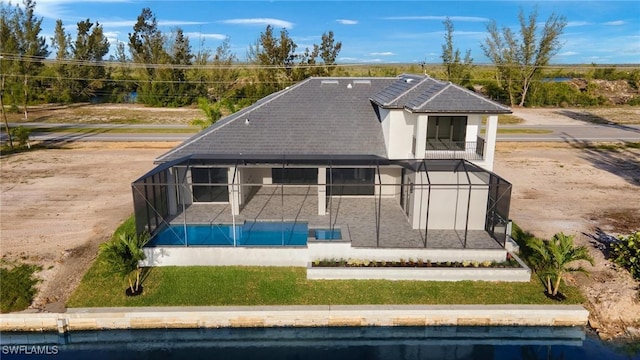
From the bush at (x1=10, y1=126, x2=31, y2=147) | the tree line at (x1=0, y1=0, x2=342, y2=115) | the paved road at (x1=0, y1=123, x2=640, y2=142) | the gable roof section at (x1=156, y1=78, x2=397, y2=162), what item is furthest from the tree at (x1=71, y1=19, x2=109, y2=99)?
the gable roof section at (x1=156, y1=78, x2=397, y2=162)

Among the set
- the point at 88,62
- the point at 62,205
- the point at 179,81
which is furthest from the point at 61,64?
the point at 62,205

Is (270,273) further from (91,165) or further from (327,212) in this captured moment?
(91,165)

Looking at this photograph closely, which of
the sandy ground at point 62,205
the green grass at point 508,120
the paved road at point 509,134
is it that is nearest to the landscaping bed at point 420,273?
the sandy ground at point 62,205

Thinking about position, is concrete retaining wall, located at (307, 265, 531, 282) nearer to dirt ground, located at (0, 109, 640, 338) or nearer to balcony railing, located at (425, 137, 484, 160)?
dirt ground, located at (0, 109, 640, 338)

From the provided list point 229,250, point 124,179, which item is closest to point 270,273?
point 229,250

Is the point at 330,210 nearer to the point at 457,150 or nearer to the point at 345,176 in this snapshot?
the point at 345,176

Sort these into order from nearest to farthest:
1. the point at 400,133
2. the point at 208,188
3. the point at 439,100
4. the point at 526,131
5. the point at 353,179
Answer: the point at 439,100 < the point at 400,133 < the point at 208,188 < the point at 353,179 < the point at 526,131

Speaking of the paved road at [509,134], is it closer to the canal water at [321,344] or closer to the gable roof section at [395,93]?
the gable roof section at [395,93]
